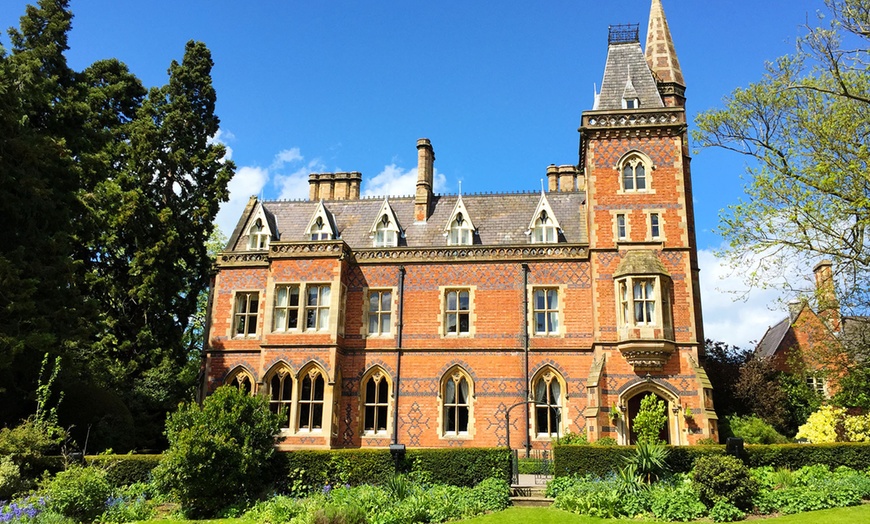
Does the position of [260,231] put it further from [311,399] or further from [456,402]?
[456,402]

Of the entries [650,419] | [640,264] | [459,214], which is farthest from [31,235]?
[650,419]

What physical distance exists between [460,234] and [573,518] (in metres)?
14.3

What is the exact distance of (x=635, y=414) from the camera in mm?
22844

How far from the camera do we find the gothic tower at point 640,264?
2191 centimetres

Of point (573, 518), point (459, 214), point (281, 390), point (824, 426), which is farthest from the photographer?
point (459, 214)

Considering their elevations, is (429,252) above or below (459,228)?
below

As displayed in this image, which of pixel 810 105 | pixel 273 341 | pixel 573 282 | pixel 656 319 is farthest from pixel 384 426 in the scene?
pixel 810 105

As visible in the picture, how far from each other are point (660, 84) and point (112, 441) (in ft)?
86.8

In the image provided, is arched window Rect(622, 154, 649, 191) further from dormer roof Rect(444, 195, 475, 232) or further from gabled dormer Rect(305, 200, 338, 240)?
gabled dormer Rect(305, 200, 338, 240)

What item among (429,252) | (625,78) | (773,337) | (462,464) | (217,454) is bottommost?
(462,464)

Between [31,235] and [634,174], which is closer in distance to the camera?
[31,235]

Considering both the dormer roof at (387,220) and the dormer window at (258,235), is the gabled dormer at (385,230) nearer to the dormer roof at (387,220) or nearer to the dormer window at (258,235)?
the dormer roof at (387,220)

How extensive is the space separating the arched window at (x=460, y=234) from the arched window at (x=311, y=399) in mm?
7479

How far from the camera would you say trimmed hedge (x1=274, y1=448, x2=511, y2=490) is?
16.4m
